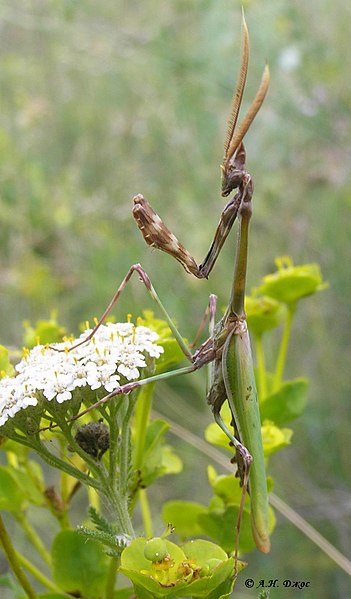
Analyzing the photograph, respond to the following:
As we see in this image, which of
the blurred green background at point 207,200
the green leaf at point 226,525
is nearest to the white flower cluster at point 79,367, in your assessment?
the green leaf at point 226,525

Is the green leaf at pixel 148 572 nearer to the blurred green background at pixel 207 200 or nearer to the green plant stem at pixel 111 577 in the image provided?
the green plant stem at pixel 111 577

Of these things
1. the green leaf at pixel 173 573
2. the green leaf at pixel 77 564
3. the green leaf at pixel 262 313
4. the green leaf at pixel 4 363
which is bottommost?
the green leaf at pixel 173 573

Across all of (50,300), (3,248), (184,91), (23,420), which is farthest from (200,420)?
(23,420)

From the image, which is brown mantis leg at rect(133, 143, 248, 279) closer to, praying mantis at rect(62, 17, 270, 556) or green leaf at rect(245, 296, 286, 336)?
praying mantis at rect(62, 17, 270, 556)

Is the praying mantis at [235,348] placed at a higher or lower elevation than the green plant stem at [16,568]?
higher

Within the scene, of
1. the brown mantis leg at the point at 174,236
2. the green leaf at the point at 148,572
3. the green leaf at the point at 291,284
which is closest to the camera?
the green leaf at the point at 148,572

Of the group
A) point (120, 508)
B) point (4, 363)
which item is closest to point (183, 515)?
point (120, 508)

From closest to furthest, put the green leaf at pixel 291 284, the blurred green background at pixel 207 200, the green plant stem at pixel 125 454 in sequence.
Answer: the green plant stem at pixel 125 454 → the green leaf at pixel 291 284 → the blurred green background at pixel 207 200

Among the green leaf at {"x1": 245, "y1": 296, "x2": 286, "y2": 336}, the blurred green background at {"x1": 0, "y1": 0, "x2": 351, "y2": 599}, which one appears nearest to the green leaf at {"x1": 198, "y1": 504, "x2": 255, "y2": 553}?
the green leaf at {"x1": 245, "y1": 296, "x2": 286, "y2": 336}
